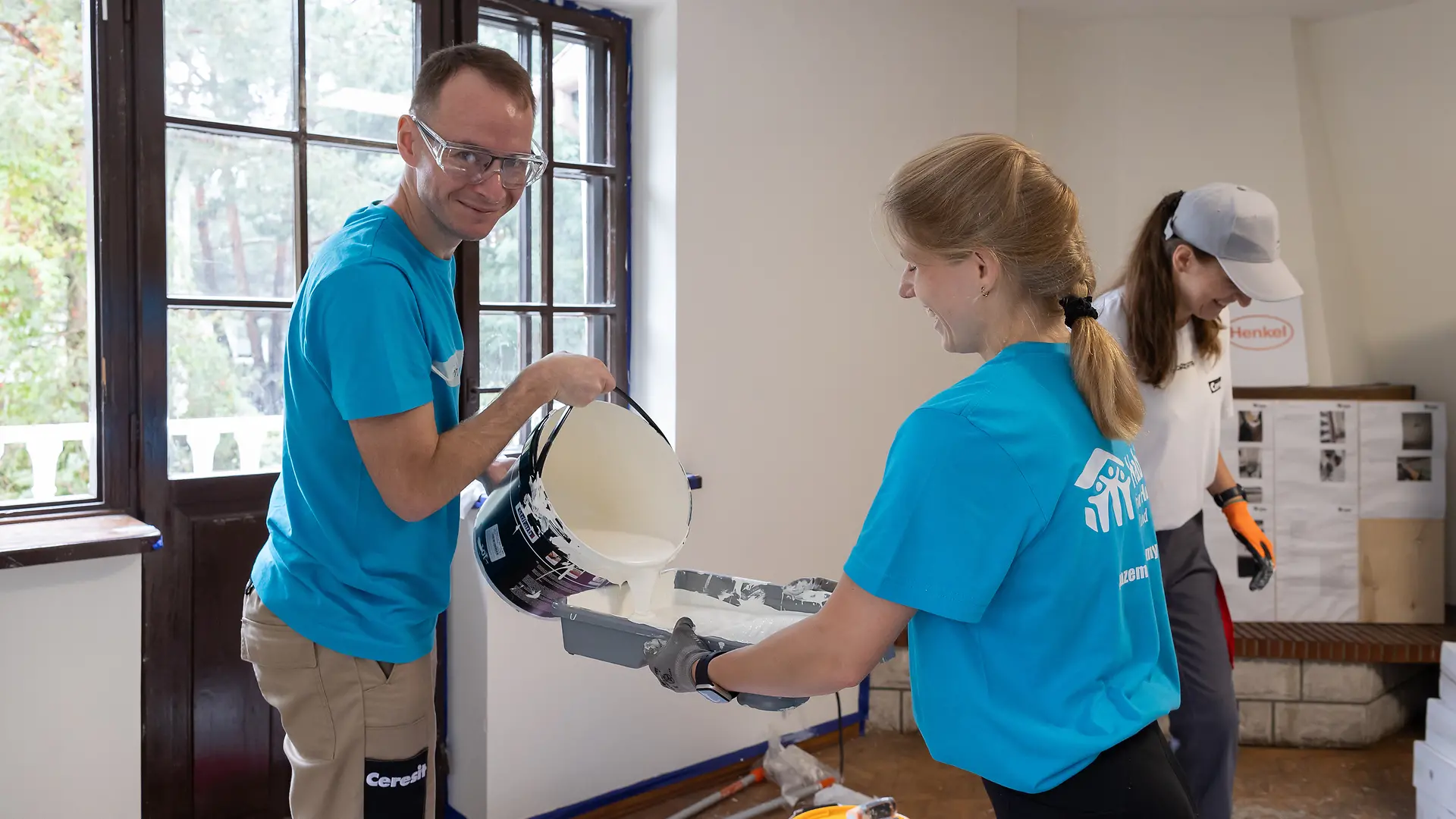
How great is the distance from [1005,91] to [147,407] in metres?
2.78

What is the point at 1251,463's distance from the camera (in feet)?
11.2

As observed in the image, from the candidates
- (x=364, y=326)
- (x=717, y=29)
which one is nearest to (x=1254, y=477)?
(x=717, y=29)

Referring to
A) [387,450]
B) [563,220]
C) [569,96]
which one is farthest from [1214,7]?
[387,450]

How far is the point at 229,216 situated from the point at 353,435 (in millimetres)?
1283

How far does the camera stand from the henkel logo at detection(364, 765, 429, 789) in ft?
4.70

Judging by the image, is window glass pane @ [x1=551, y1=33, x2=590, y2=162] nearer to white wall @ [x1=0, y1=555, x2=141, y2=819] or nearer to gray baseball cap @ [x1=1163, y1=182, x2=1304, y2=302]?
white wall @ [x1=0, y1=555, x2=141, y2=819]

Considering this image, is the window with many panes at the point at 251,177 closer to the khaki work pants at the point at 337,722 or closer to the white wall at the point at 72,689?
the white wall at the point at 72,689

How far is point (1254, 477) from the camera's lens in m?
3.41

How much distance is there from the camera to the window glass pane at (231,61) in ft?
7.47

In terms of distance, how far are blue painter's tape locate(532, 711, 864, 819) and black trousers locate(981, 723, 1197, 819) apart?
1827 millimetres

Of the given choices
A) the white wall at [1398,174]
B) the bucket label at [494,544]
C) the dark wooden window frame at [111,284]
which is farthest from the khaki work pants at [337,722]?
the white wall at [1398,174]

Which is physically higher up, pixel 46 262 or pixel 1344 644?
pixel 46 262

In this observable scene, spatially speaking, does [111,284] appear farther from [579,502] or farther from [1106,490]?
[1106,490]

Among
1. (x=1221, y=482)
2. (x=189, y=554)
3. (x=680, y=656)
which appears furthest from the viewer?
(x=1221, y=482)
